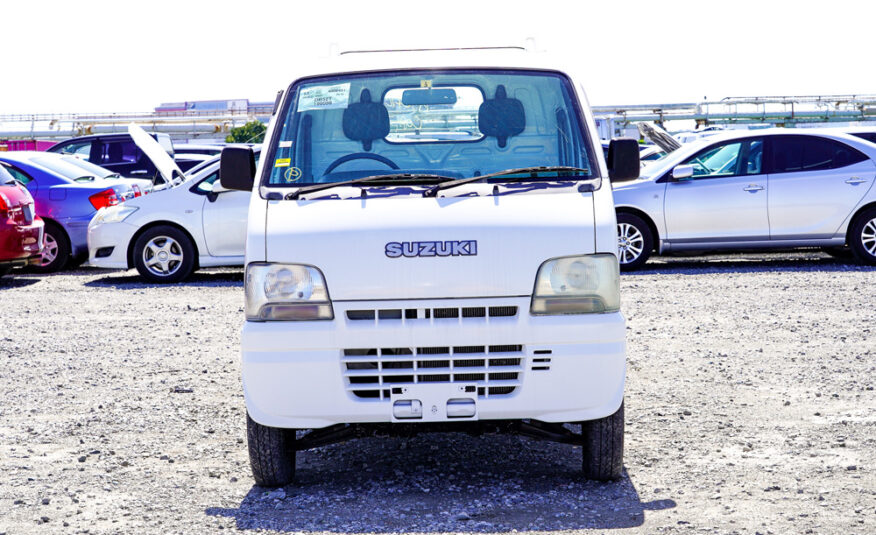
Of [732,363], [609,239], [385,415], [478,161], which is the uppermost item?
[478,161]

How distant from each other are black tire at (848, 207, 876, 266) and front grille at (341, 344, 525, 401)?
1013cm

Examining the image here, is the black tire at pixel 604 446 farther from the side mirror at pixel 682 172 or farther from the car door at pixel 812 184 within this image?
the car door at pixel 812 184

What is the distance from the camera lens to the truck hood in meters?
4.46

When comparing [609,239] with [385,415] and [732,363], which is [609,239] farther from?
[732,363]

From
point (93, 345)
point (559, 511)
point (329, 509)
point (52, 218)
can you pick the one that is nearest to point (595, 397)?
point (559, 511)

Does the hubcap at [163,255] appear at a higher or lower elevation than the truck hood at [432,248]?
lower

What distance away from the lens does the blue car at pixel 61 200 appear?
47.6 feet

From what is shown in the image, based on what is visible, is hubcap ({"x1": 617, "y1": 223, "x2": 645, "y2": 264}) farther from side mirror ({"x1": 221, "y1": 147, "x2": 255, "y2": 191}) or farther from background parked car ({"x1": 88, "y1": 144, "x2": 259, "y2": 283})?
side mirror ({"x1": 221, "y1": 147, "x2": 255, "y2": 191})

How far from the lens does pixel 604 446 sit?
4805 mm

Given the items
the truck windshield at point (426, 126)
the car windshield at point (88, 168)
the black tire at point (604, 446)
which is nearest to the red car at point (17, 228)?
the car windshield at point (88, 168)

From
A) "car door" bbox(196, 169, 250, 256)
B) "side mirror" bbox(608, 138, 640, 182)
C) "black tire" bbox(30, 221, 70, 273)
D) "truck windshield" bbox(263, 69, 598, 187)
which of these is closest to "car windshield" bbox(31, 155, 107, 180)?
"black tire" bbox(30, 221, 70, 273)

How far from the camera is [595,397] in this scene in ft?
14.9

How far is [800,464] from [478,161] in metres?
2.13

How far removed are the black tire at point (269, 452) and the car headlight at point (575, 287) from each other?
1308 mm
